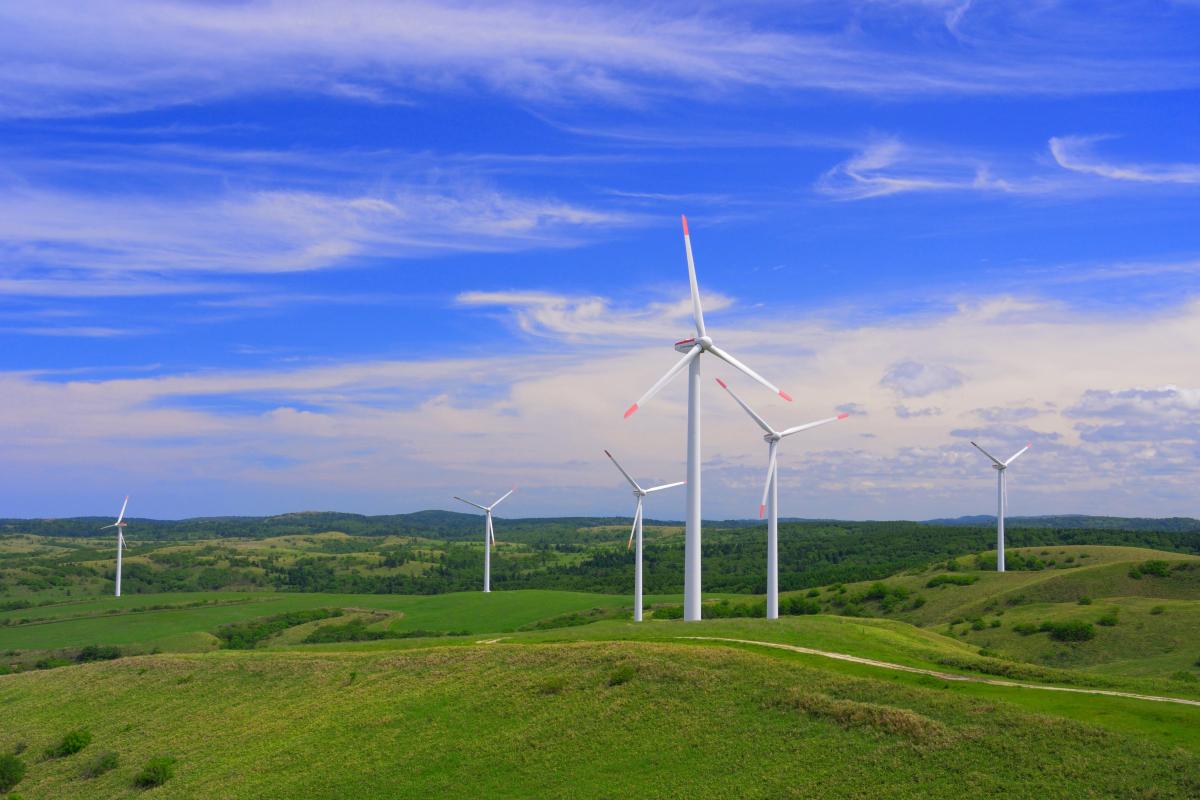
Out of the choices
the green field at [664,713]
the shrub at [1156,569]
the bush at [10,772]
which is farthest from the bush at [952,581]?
the bush at [10,772]

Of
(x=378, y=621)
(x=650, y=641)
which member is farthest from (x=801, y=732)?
(x=378, y=621)

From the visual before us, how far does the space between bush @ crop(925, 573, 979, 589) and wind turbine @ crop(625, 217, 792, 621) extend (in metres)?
60.8

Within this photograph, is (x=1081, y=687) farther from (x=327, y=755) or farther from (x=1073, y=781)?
(x=327, y=755)

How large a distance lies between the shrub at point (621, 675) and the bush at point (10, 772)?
38.5 m

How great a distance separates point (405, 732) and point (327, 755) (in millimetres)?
4349

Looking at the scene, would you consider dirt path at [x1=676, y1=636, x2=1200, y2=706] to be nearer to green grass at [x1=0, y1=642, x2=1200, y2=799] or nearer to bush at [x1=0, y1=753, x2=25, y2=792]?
green grass at [x1=0, y1=642, x2=1200, y2=799]

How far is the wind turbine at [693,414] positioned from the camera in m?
66.8

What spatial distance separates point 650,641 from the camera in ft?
197

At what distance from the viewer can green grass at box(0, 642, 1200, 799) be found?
34.2m

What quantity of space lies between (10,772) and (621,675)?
1566 inches

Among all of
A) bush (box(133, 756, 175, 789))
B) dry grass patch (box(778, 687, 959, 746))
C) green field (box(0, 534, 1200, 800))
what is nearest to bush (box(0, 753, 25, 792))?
green field (box(0, 534, 1200, 800))

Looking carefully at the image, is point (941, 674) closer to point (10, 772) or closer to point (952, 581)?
point (10, 772)

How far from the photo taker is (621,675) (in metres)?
51.2

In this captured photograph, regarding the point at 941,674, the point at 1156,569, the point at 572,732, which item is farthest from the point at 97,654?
the point at 1156,569
